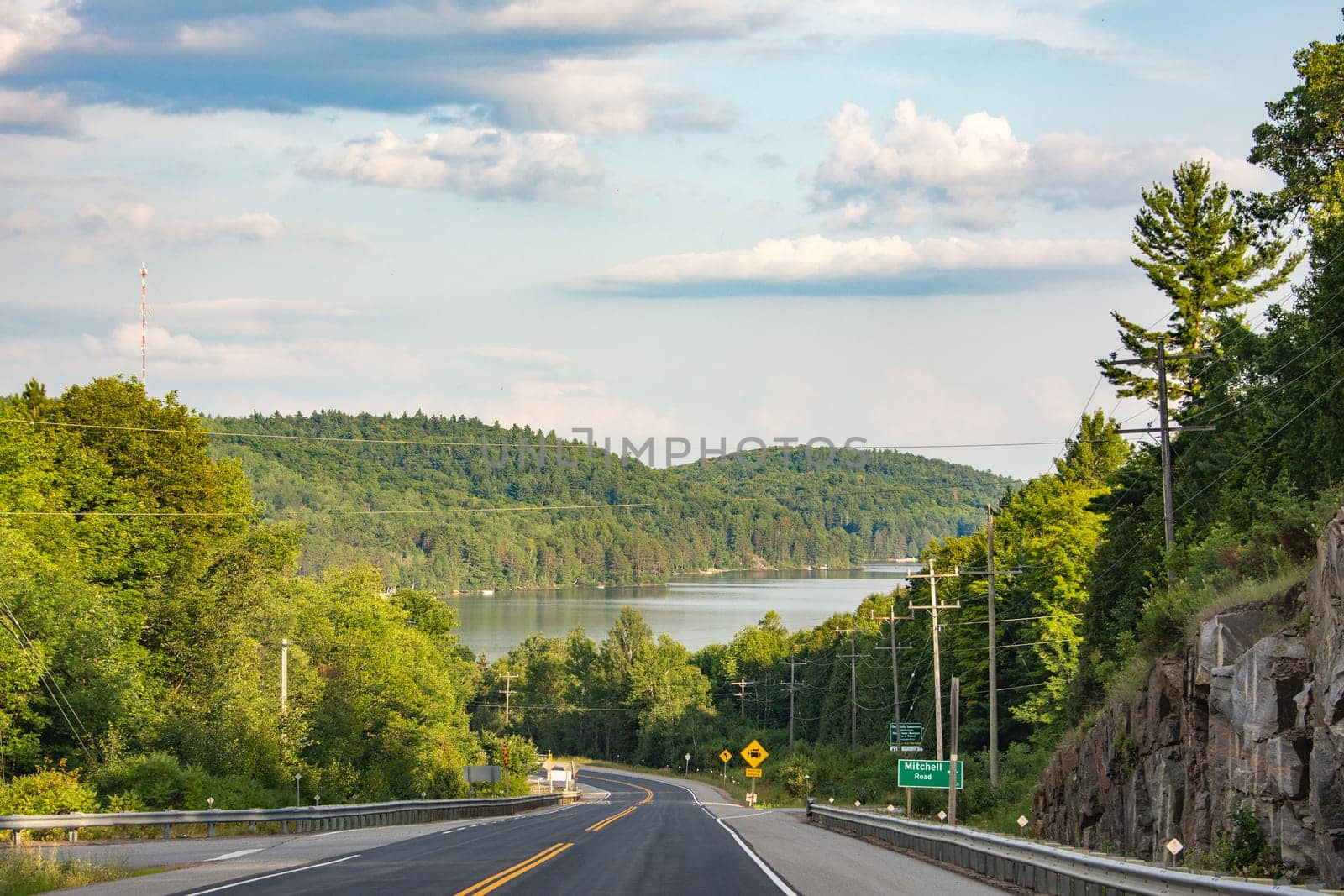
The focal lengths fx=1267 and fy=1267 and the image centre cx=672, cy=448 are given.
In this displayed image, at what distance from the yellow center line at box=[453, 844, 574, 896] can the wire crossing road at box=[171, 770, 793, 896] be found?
0.04 feet

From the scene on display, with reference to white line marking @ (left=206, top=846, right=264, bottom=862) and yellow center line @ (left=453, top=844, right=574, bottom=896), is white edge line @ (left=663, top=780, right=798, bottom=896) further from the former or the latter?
white line marking @ (left=206, top=846, right=264, bottom=862)

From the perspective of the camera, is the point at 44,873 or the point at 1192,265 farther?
the point at 1192,265

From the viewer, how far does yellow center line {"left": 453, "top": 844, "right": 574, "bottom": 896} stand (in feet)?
53.7

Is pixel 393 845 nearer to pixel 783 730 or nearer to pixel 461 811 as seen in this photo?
pixel 461 811

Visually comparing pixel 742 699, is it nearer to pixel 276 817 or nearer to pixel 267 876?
pixel 276 817

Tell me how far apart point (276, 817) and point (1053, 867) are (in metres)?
22.3

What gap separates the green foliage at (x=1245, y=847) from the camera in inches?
648

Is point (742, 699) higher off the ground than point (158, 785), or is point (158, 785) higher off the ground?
point (158, 785)

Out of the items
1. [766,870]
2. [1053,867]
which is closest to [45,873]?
[766,870]

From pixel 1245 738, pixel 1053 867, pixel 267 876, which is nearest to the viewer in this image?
pixel 1053 867

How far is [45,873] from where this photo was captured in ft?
56.4

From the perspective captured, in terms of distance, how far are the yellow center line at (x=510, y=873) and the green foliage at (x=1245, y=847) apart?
966 cm

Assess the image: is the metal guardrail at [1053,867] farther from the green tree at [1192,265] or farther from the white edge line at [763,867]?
the green tree at [1192,265]

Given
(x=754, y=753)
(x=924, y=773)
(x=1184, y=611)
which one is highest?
(x=1184, y=611)
